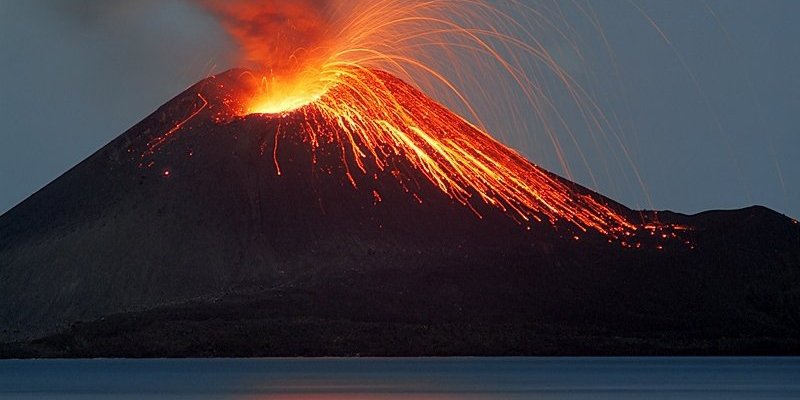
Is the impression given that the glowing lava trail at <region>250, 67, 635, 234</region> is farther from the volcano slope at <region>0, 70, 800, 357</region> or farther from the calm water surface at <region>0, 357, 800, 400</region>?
Result: the calm water surface at <region>0, 357, 800, 400</region>

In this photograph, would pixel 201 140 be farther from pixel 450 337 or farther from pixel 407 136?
pixel 450 337

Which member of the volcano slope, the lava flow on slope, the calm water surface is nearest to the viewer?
the calm water surface

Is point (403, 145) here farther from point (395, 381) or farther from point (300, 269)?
point (395, 381)

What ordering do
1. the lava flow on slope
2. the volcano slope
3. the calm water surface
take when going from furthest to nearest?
the lava flow on slope → the volcano slope → the calm water surface

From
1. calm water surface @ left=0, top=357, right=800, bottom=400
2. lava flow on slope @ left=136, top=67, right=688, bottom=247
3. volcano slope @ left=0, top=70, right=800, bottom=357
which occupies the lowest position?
calm water surface @ left=0, top=357, right=800, bottom=400

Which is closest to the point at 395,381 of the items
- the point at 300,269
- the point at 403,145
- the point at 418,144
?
the point at 300,269

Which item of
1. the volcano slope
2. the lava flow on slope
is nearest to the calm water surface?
the volcano slope
